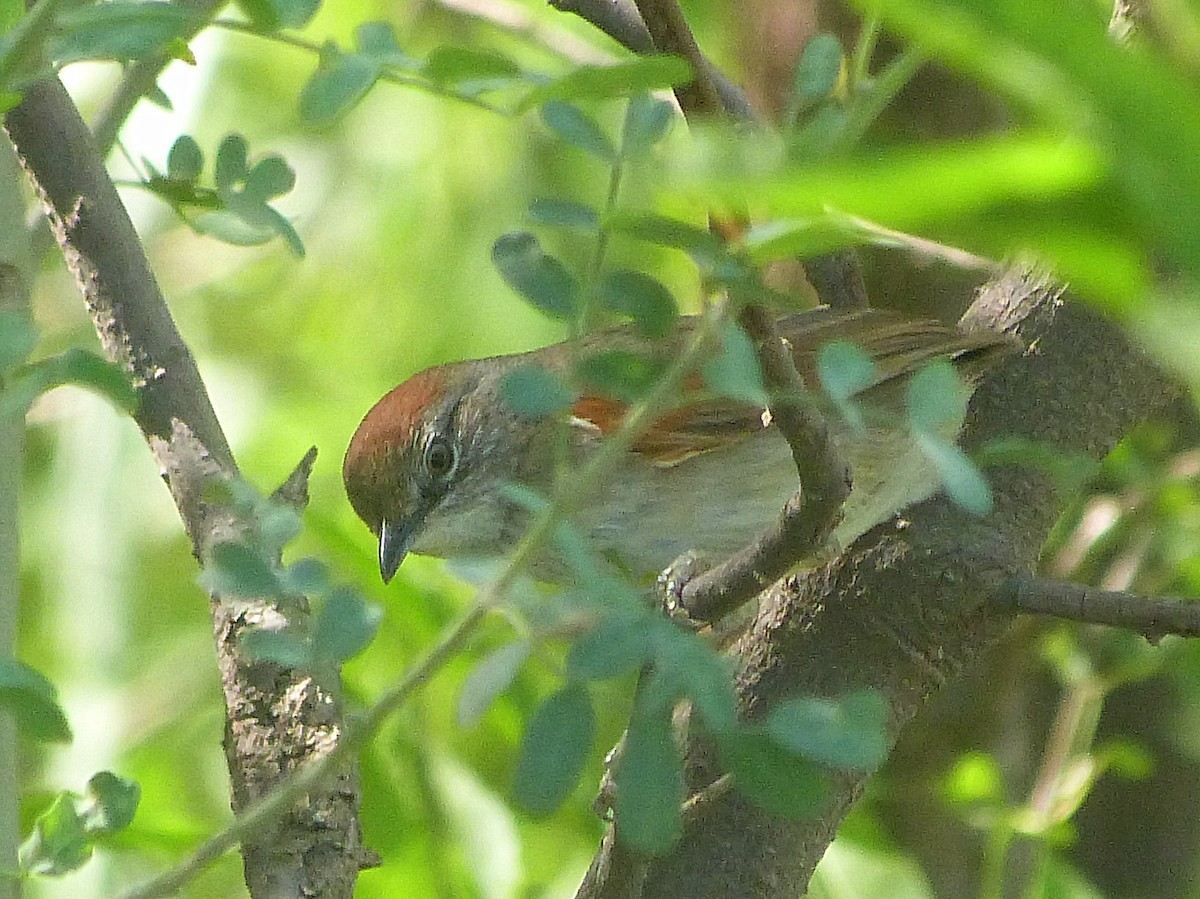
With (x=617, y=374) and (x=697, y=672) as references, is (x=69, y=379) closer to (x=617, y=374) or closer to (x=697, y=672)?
(x=617, y=374)

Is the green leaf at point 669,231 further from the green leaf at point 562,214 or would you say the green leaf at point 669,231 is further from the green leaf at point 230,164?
the green leaf at point 230,164

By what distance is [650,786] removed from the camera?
3.39 ft

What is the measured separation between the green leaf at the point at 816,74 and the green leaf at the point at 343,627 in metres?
0.55

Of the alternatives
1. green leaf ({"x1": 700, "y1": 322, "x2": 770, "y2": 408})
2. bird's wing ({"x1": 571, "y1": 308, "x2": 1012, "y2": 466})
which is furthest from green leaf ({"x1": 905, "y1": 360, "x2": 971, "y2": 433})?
bird's wing ({"x1": 571, "y1": 308, "x2": 1012, "y2": 466})

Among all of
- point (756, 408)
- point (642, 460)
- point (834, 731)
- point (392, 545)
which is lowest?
point (392, 545)

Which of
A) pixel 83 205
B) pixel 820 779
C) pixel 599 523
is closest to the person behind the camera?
pixel 820 779

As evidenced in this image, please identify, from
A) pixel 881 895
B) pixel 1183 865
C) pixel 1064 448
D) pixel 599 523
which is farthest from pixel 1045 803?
pixel 1183 865

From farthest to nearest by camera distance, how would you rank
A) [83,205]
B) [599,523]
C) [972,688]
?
1. [972,688]
2. [599,523]
3. [83,205]

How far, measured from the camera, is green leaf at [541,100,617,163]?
116 centimetres

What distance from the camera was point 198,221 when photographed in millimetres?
1895

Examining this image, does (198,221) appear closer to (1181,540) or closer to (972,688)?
(1181,540)

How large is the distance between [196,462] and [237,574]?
1063mm

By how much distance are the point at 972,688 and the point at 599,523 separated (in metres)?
1.45

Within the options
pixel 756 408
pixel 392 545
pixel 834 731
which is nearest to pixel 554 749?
pixel 834 731
